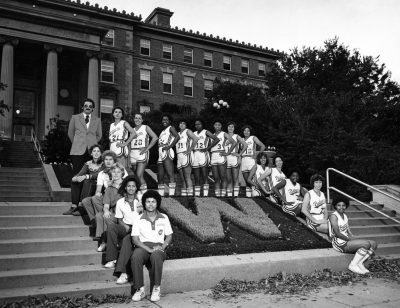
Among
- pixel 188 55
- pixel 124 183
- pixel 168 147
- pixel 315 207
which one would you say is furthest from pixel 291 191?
pixel 188 55

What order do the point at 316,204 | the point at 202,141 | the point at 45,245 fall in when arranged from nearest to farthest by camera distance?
the point at 45,245
the point at 316,204
the point at 202,141

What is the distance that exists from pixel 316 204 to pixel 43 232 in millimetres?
5626

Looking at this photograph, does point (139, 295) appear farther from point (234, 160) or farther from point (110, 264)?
point (234, 160)

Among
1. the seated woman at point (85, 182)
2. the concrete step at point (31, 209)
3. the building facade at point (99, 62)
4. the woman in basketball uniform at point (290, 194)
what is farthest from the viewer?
the building facade at point (99, 62)

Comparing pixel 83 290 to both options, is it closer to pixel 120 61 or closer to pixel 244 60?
pixel 120 61

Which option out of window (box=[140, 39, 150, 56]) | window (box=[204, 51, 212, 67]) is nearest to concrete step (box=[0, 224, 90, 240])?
window (box=[140, 39, 150, 56])

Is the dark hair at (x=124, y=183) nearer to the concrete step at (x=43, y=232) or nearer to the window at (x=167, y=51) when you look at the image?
the concrete step at (x=43, y=232)

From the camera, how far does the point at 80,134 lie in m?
8.31

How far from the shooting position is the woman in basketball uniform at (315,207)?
852 centimetres

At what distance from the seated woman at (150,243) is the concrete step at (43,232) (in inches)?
67.0

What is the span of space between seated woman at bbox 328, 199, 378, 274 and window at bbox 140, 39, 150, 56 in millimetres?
34213

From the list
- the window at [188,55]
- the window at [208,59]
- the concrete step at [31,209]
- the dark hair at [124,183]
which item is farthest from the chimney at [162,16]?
the dark hair at [124,183]

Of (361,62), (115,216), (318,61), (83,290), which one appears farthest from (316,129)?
(361,62)

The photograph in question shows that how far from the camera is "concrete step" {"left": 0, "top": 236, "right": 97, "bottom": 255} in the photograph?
6.03 meters
